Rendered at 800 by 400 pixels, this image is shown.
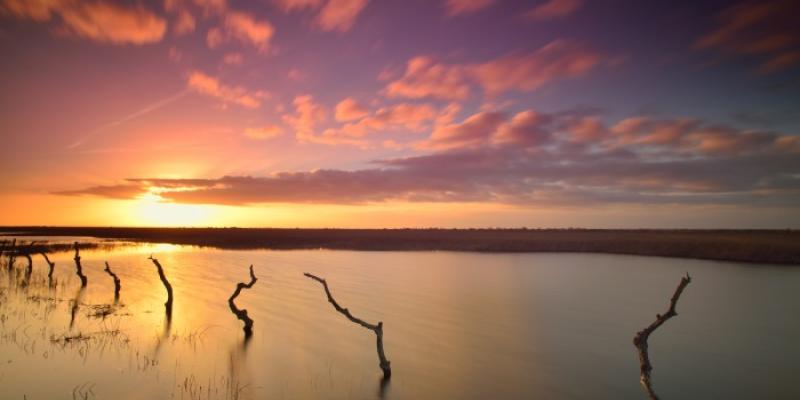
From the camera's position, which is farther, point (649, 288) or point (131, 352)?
point (649, 288)

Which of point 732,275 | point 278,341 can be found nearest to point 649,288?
point 732,275

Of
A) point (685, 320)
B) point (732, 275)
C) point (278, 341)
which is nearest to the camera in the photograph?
point (278, 341)

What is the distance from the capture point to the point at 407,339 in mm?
20594

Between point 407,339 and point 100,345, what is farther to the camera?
point 407,339

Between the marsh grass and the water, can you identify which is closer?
the marsh grass

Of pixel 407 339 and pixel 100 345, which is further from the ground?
pixel 100 345

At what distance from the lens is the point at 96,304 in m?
25.3

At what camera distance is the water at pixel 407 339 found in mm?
14102

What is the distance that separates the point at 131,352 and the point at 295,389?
7140 mm

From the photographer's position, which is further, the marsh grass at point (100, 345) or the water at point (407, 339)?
the water at point (407, 339)

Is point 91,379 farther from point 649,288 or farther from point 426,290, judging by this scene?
point 649,288

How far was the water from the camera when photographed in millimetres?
14102

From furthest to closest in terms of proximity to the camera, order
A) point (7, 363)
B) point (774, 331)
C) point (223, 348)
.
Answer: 1. point (774, 331)
2. point (223, 348)
3. point (7, 363)

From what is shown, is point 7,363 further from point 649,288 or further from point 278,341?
point 649,288
